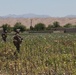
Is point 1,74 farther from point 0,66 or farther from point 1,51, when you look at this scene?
point 1,51

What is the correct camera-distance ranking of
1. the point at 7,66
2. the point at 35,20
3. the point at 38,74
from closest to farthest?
the point at 38,74 < the point at 7,66 < the point at 35,20

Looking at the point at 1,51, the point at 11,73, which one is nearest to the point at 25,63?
the point at 11,73

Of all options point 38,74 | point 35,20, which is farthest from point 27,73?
point 35,20

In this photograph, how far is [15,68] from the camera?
13.2 meters

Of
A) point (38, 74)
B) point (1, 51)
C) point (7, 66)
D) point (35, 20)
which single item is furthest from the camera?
point (35, 20)

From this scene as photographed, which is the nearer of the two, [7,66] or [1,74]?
[1,74]

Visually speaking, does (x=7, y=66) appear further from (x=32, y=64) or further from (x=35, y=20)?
(x=35, y=20)

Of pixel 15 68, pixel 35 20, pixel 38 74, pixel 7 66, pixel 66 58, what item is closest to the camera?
pixel 38 74

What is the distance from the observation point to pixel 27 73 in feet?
39.3

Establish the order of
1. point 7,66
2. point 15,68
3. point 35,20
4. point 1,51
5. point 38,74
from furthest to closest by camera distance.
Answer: point 35,20, point 1,51, point 7,66, point 15,68, point 38,74

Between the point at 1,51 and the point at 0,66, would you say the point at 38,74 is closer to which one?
the point at 0,66

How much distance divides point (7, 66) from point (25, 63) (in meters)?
0.88

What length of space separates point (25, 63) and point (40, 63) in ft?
2.21

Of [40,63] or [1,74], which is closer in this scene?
[1,74]
